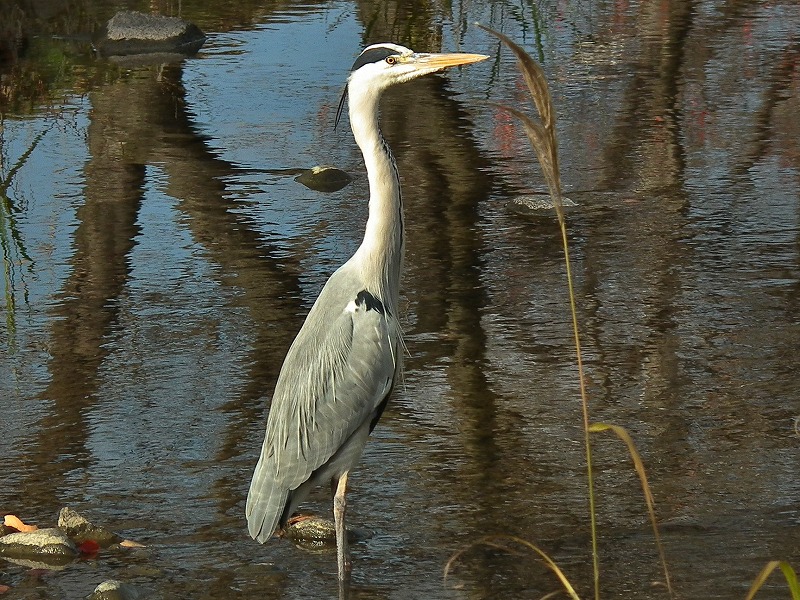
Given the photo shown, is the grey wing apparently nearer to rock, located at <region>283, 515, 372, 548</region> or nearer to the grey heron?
the grey heron

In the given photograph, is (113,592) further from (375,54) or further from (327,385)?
(375,54)

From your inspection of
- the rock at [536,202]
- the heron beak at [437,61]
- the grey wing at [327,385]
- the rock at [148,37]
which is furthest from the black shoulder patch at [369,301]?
the rock at [148,37]

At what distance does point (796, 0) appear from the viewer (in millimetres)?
12828

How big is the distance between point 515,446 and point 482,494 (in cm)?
40

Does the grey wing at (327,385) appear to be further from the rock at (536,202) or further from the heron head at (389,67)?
the rock at (536,202)

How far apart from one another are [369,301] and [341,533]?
80cm

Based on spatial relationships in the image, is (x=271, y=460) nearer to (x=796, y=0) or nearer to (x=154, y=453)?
(x=154, y=453)

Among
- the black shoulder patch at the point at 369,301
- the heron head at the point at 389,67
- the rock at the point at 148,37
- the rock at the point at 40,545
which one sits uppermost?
the heron head at the point at 389,67

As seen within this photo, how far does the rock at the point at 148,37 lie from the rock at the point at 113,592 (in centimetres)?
828

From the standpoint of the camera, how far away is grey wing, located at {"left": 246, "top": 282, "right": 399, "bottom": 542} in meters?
4.29

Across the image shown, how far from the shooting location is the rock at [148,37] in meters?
11.7

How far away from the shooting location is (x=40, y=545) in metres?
4.27

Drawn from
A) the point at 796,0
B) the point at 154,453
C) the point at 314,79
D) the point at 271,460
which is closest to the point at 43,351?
the point at 154,453

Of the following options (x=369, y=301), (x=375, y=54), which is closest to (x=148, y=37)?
(x=375, y=54)
